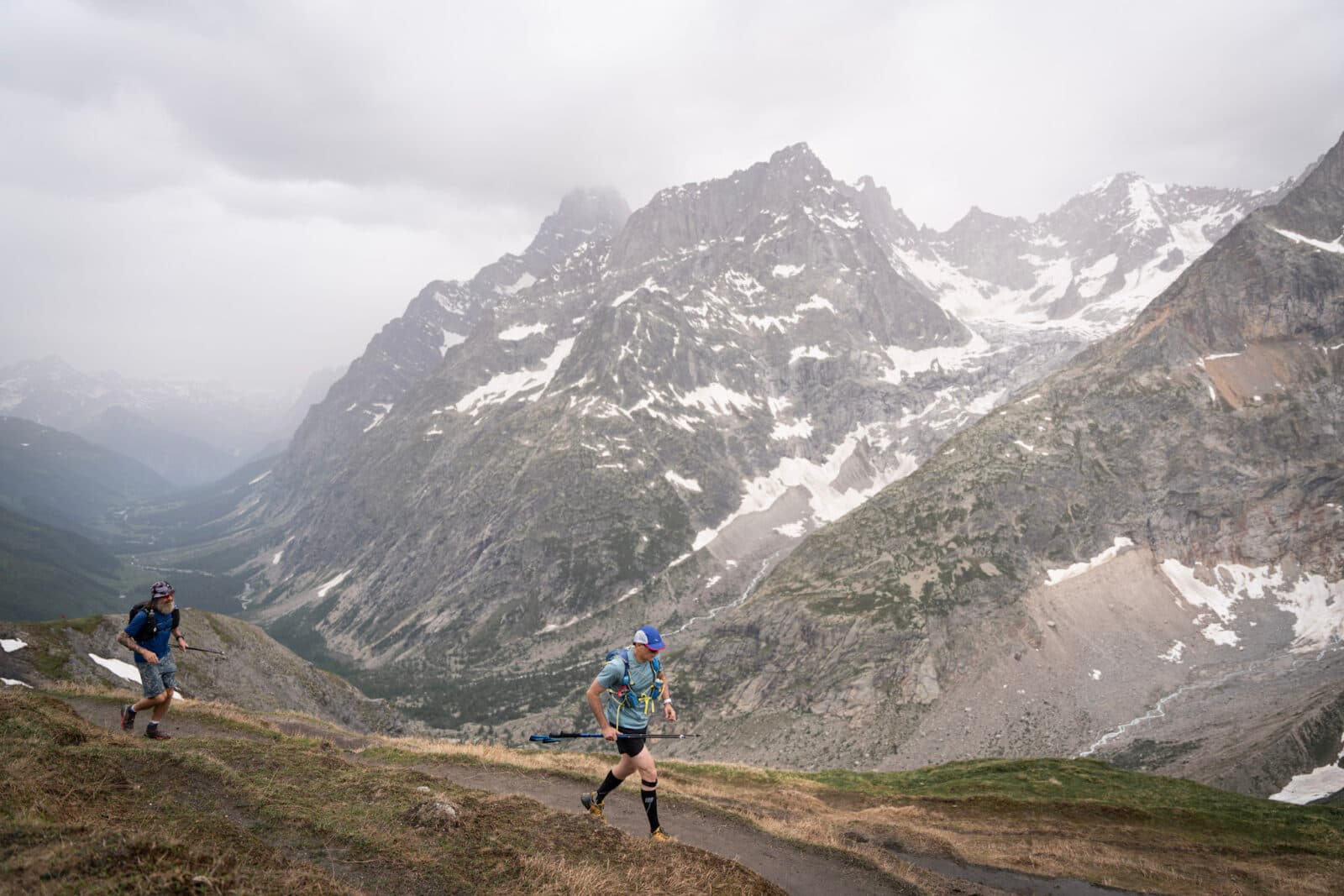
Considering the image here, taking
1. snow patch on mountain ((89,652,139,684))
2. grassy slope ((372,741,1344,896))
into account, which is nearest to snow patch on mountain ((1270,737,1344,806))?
grassy slope ((372,741,1344,896))

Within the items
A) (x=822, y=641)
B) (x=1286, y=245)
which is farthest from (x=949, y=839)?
(x=1286, y=245)

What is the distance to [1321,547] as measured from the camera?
5231 inches

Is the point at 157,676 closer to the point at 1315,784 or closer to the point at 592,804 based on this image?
the point at 592,804

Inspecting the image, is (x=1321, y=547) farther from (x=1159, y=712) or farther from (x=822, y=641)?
(x=822, y=641)

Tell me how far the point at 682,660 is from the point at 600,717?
162921 millimetres

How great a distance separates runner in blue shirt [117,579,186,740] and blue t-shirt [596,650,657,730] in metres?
13.3

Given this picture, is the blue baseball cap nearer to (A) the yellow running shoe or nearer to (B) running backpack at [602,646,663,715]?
(B) running backpack at [602,646,663,715]

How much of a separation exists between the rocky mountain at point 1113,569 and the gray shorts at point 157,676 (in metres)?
98.2

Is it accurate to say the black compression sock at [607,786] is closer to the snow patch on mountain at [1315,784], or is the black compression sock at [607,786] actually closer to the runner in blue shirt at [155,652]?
the runner in blue shirt at [155,652]

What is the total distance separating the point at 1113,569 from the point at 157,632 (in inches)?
6756

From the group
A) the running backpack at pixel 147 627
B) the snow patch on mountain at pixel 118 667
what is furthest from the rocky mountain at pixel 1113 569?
the snow patch on mountain at pixel 118 667

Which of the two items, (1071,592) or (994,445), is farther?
(994,445)

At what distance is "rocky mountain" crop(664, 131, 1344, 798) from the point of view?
111500mm

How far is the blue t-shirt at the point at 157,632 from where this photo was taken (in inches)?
691
